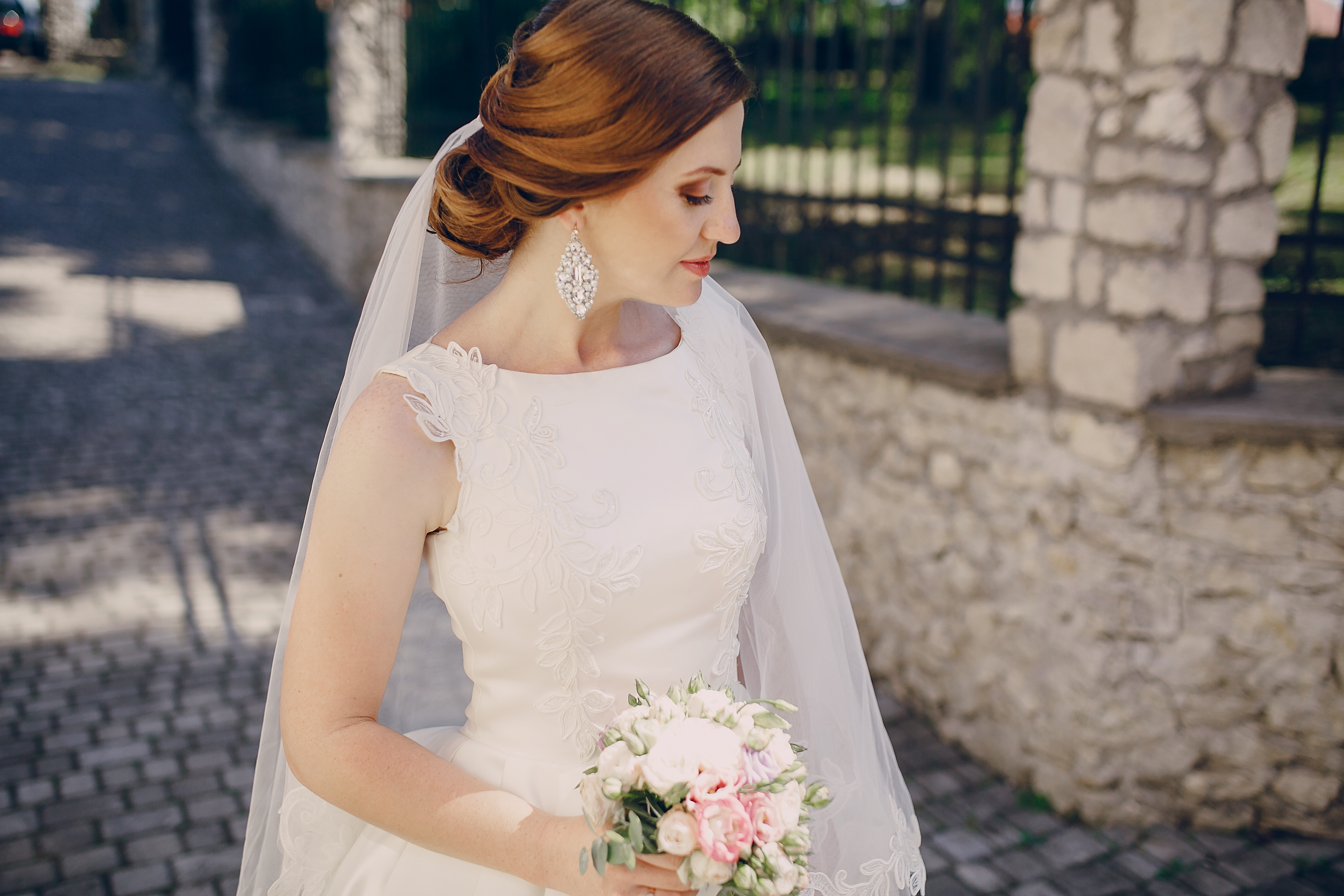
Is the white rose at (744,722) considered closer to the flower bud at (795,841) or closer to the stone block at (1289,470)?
the flower bud at (795,841)

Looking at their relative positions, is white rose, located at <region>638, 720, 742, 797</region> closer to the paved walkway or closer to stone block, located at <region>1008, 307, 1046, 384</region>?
the paved walkway

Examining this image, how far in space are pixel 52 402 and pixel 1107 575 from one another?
23.4 feet

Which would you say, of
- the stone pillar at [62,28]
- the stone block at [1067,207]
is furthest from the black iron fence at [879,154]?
the stone pillar at [62,28]

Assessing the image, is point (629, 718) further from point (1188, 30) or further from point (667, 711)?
point (1188, 30)

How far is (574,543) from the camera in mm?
1565

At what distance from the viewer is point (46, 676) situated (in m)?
4.04

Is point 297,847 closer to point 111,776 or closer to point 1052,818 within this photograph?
point 111,776

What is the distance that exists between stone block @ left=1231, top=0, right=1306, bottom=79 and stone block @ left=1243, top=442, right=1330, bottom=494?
1.10m

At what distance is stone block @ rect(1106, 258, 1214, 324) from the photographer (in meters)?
2.99

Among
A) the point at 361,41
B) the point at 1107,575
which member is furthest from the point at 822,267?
the point at 361,41

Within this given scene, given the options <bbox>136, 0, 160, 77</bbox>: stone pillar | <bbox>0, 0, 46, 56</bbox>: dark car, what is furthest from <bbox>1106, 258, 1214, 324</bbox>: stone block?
<bbox>0, 0, 46, 56</bbox>: dark car

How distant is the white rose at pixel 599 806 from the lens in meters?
1.28

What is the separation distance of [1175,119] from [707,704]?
2443 millimetres

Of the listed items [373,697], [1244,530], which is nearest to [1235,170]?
[1244,530]
